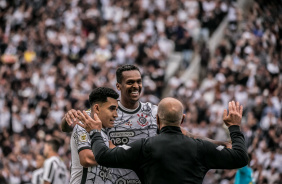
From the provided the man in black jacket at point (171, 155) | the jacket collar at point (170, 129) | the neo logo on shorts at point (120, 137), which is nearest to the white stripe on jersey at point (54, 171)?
the neo logo on shorts at point (120, 137)

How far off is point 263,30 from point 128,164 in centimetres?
1450

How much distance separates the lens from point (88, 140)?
562 cm

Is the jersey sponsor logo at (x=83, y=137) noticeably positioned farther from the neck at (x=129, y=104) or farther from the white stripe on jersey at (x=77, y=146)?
the neck at (x=129, y=104)

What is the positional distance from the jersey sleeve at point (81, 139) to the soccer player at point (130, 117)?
19cm

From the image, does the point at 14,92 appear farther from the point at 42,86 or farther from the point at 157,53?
the point at 157,53

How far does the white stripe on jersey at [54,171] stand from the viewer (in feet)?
27.3

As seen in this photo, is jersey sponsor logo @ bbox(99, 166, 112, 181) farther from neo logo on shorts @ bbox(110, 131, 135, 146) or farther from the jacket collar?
the jacket collar

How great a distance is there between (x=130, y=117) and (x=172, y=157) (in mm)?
1576

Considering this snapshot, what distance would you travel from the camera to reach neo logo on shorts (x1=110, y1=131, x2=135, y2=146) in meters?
6.02

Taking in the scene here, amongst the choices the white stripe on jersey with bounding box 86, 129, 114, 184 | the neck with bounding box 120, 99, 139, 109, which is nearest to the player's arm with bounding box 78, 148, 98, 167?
the white stripe on jersey with bounding box 86, 129, 114, 184

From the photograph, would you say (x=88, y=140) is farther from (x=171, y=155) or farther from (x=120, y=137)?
(x=171, y=155)

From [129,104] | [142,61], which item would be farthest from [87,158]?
[142,61]

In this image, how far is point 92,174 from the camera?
5.70 m

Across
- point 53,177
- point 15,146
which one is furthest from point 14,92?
point 53,177
